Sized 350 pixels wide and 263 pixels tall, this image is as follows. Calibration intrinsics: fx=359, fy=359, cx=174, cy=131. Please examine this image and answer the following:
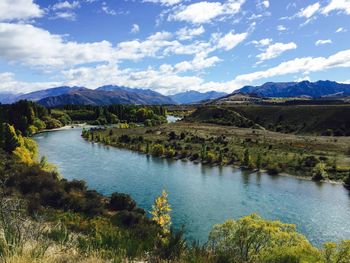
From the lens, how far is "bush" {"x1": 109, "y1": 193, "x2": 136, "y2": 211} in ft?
153

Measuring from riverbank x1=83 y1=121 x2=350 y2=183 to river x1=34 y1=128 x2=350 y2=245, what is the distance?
4.75 meters

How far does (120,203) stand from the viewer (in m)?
46.8

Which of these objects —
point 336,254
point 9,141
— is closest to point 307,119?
point 9,141

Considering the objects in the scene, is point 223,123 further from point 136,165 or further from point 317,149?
point 136,165

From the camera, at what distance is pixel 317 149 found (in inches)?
3701

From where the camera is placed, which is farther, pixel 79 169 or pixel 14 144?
pixel 79 169

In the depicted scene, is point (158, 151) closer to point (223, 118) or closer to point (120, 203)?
point (120, 203)

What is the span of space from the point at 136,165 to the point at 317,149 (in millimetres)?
47555

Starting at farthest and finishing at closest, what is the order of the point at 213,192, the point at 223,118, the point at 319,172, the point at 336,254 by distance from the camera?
the point at 223,118 < the point at 319,172 < the point at 213,192 < the point at 336,254

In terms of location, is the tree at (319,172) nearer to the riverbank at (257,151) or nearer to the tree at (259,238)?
the riverbank at (257,151)

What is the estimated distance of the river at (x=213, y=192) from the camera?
47.1m

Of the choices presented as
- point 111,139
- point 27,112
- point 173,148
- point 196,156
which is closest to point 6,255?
point 196,156

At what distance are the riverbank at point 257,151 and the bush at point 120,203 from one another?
1509 inches

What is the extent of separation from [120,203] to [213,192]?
64.4ft
